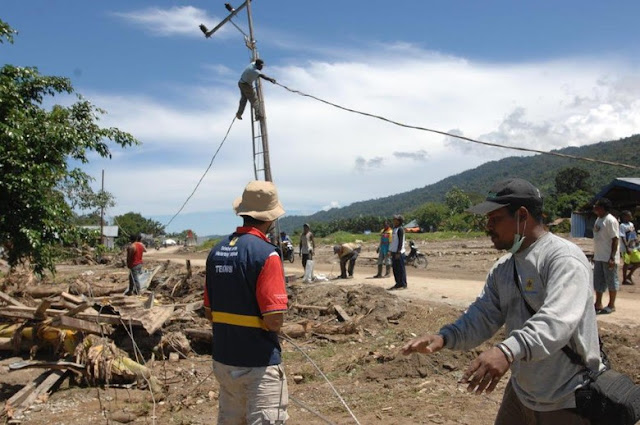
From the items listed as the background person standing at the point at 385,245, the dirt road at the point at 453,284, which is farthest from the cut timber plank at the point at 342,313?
the background person standing at the point at 385,245

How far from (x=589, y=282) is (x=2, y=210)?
10241 mm

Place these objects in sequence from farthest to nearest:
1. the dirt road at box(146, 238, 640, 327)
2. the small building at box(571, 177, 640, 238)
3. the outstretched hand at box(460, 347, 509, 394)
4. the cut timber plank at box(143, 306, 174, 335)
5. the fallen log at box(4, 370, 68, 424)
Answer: the small building at box(571, 177, 640, 238)
the dirt road at box(146, 238, 640, 327)
the cut timber plank at box(143, 306, 174, 335)
the fallen log at box(4, 370, 68, 424)
the outstretched hand at box(460, 347, 509, 394)

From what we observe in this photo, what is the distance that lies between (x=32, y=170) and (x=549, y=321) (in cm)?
979

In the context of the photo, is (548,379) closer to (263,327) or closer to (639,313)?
(263,327)

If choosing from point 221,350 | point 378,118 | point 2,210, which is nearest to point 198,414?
point 221,350

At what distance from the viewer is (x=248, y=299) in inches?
129

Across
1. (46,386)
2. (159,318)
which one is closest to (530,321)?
(46,386)

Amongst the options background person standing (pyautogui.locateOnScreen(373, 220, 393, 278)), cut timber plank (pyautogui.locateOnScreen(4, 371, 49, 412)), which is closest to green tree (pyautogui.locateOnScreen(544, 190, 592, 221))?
background person standing (pyautogui.locateOnScreen(373, 220, 393, 278))

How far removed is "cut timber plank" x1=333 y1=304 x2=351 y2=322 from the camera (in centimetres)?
1056

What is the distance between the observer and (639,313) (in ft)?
30.4

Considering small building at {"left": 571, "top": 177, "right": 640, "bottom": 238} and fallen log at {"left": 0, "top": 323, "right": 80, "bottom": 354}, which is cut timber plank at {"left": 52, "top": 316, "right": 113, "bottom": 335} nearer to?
fallen log at {"left": 0, "top": 323, "right": 80, "bottom": 354}

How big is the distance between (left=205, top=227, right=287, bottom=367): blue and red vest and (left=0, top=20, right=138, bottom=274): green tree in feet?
24.9

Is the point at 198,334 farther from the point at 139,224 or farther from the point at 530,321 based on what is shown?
the point at 139,224

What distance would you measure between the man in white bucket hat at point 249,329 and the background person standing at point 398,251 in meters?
10.8
